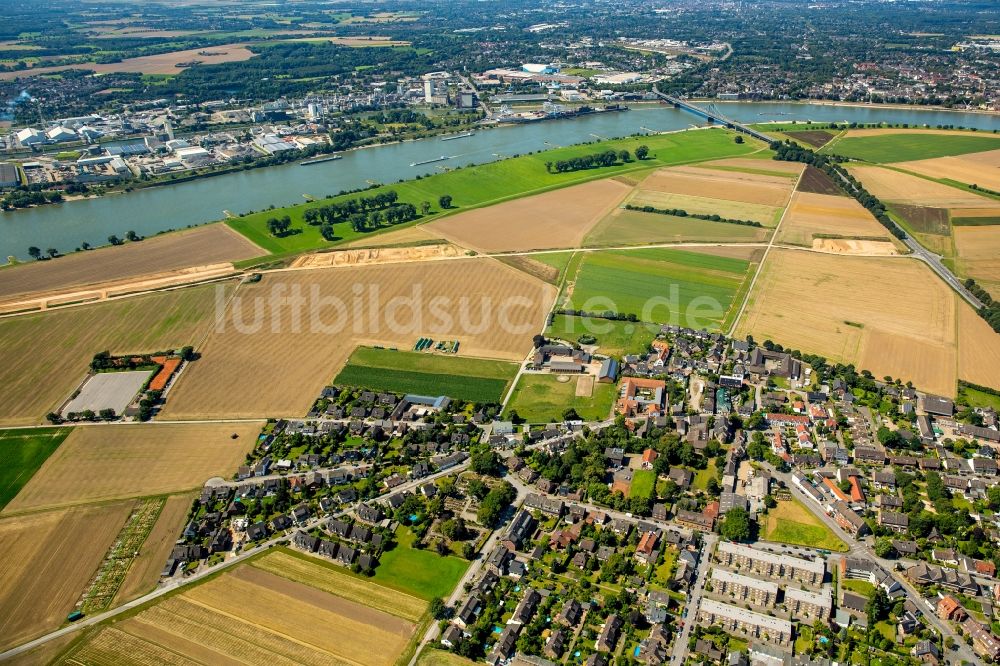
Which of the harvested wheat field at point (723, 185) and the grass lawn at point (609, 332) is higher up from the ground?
the harvested wheat field at point (723, 185)

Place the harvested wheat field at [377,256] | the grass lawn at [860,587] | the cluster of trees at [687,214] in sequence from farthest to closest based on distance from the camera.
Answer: the cluster of trees at [687,214], the harvested wheat field at [377,256], the grass lawn at [860,587]

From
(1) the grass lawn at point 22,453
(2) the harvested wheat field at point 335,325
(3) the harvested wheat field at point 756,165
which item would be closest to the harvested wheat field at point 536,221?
(2) the harvested wheat field at point 335,325

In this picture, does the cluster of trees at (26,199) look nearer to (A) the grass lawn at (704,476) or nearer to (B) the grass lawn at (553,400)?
(B) the grass lawn at (553,400)

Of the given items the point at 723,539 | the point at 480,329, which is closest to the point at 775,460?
the point at 723,539

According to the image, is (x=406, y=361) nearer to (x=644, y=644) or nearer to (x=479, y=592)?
(x=479, y=592)

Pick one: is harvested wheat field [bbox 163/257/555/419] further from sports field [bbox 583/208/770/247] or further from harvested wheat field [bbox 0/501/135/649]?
sports field [bbox 583/208/770/247]

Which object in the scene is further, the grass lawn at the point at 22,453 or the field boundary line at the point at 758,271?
the field boundary line at the point at 758,271

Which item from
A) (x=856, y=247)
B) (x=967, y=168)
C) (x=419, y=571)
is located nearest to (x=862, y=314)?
(x=856, y=247)
